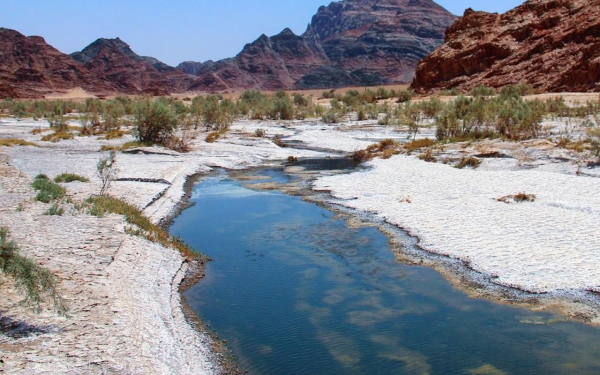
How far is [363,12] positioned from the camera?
16238 cm

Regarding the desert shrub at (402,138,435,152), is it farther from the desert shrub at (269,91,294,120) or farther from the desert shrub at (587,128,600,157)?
the desert shrub at (269,91,294,120)

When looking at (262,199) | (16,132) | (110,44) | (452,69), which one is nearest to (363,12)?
(110,44)

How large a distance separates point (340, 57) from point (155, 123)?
105m

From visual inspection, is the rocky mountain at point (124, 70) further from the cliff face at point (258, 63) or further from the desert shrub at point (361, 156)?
the desert shrub at point (361, 156)

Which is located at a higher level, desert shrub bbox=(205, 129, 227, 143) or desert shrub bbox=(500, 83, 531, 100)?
desert shrub bbox=(500, 83, 531, 100)

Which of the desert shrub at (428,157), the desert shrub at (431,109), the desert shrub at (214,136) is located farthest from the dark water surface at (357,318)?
the desert shrub at (431,109)

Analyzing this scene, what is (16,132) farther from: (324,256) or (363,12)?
(363,12)

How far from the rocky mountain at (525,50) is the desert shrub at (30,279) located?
37079mm

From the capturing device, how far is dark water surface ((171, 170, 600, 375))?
6.16 meters

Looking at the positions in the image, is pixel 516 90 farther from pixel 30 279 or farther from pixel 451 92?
pixel 30 279

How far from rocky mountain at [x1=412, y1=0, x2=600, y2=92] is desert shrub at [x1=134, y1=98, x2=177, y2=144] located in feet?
87.9

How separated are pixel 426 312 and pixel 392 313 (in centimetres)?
45

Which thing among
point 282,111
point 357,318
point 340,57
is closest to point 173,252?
point 357,318

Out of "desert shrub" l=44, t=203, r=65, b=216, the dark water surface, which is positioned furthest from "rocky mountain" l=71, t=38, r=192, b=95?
the dark water surface
